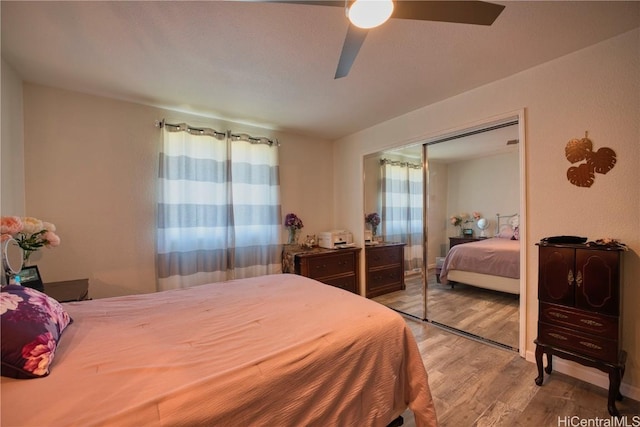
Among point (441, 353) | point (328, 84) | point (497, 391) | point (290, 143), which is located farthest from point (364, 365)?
point (290, 143)

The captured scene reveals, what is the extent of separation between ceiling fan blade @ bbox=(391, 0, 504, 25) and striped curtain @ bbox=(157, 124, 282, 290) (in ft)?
8.36

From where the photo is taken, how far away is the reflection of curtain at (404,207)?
3469 mm

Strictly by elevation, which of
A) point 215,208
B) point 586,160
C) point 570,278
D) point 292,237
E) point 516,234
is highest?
point 586,160

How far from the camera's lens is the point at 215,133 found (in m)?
3.22

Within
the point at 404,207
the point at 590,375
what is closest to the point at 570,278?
the point at 590,375

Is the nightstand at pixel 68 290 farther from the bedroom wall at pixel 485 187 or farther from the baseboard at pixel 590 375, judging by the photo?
the baseboard at pixel 590 375

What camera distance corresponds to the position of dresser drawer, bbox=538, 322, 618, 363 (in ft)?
5.65

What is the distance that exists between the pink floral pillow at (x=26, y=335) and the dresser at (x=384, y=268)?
3432 mm

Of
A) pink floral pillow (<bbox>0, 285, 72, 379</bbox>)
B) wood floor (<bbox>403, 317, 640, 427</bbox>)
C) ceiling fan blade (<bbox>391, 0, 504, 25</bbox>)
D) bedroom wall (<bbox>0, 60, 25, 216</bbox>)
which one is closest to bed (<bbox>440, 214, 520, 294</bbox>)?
wood floor (<bbox>403, 317, 640, 427</bbox>)

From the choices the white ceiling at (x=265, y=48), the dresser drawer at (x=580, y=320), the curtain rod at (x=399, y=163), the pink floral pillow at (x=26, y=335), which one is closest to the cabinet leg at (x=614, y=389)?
the dresser drawer at (x=580, y=320)

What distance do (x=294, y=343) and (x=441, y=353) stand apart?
74.4 inches

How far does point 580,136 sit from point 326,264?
2.81 m

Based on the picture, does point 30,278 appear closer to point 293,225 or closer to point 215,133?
point 215,133

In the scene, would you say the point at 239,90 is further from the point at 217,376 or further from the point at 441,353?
the point at 441,353
